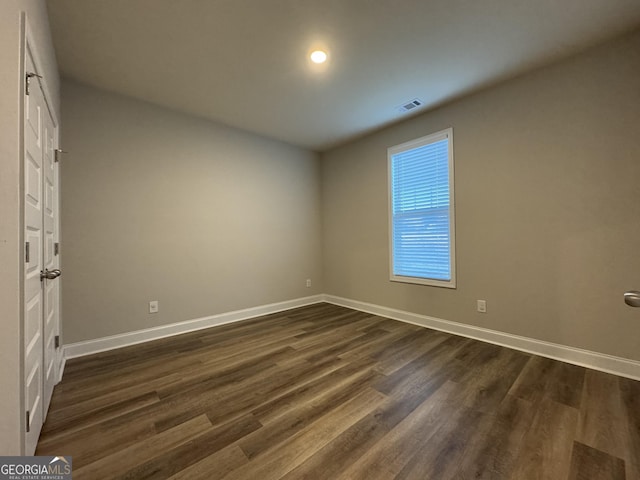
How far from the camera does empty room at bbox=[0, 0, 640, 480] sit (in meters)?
1.31

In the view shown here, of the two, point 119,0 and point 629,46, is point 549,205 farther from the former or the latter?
point 119,0

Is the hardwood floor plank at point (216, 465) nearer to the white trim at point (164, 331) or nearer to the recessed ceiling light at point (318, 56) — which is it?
the white trim at point (164, 331)

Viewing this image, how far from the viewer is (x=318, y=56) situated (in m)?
2.22

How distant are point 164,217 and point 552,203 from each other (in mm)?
4038

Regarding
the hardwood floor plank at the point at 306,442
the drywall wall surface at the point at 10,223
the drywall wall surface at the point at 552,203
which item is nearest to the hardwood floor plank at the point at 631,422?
the drywall wall surface at the point at 552,203

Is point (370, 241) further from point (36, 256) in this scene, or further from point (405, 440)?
point (36, 256)

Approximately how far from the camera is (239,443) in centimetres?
139

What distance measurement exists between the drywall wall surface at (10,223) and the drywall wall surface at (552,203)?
3409 mm

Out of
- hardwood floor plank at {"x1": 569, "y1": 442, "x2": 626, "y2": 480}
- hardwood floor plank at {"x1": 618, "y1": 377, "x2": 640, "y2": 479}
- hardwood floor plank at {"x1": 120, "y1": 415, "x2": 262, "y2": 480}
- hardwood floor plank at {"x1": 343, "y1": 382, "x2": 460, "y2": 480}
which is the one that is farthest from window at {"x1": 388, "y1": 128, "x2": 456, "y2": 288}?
hardwood floor plank at {"x1": 120, "y1": 415, "x2": 262, "y2": 480}

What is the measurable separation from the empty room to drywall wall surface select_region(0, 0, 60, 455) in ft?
0.04

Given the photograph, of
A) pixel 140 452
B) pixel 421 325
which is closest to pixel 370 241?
pixel 421 325

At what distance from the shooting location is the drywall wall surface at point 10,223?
921mm

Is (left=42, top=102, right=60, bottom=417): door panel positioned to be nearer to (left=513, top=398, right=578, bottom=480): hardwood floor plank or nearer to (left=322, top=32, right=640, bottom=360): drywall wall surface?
(left=513, top=398, right=578, bottom=480): hardwood floor plank

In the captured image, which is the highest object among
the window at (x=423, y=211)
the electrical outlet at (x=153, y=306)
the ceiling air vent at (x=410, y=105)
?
the ceiling air vent at (x=410, y=105)
